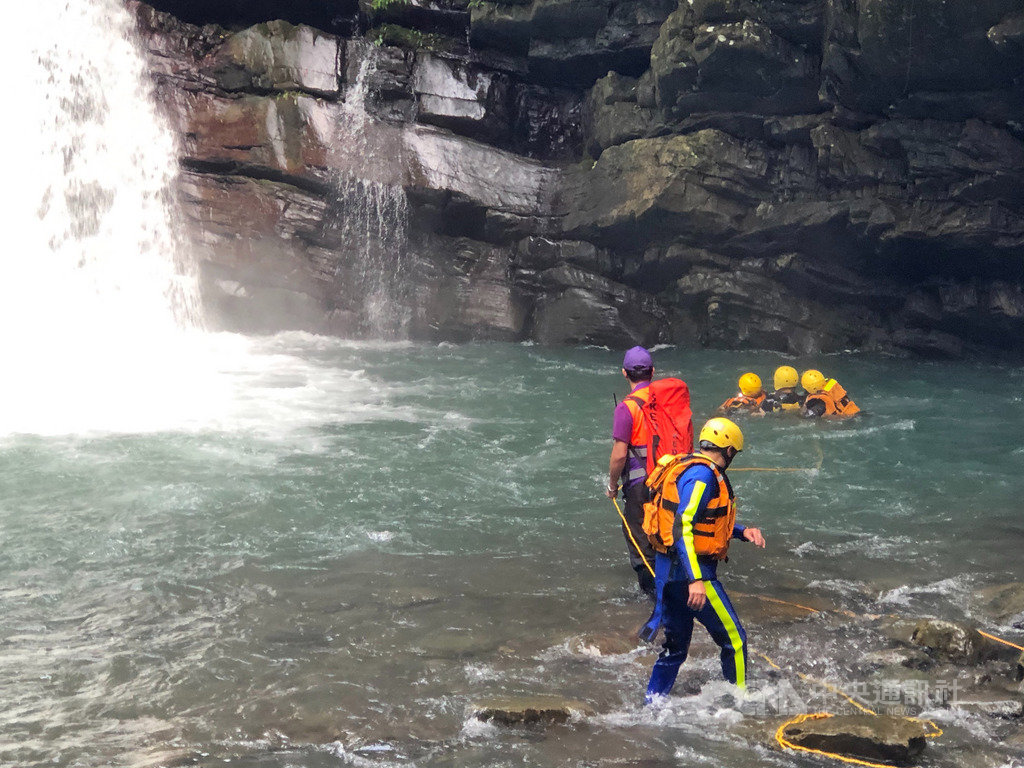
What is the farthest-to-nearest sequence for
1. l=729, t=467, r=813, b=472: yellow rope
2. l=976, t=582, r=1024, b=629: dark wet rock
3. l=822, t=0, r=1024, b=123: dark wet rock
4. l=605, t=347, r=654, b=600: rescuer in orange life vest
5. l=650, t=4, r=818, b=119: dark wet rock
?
l=650, t=4, r=818, b=119: dark wet rock < l=822, t=0, r=1024, b=123: dark wet rock < l=729, t=467, r=813, b=472: yellow rope < l=976, t=582, r=1024, b=629: dark wet rock < l=605, t=347, r=654, b=600: rescuer in orange life vest

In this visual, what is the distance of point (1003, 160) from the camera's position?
16375 millimetres

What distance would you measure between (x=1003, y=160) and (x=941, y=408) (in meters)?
4.86

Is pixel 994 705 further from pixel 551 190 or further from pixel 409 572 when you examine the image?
pixel 551 190

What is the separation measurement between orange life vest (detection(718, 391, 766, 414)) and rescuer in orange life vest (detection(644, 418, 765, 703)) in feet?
26.7

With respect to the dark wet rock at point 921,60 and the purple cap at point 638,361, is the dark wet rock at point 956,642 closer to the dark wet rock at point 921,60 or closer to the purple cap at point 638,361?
the purple cap at point 638,361

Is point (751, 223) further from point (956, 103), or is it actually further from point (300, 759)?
point (300, 759)

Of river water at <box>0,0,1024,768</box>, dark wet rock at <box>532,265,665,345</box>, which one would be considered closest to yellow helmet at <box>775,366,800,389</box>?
river water at <box>0,0,1024,768</box>

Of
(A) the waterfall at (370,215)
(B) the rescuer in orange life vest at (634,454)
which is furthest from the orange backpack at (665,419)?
(A) the waterfall at (370,215)

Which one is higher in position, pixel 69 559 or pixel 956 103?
pixel 956 103

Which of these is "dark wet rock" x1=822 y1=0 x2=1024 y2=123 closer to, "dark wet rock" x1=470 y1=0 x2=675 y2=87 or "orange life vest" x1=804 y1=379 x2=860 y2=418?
"dark wet rock" x1=470 y1=0 x2=675 y2=87

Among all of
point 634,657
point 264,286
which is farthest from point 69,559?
point 264,286

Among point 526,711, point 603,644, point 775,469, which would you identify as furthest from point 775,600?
point 775,469

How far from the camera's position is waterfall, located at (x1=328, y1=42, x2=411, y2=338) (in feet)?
64.7

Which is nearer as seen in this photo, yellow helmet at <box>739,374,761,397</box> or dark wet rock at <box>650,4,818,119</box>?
yellow helmet at <box>739,374,761,397</box>
